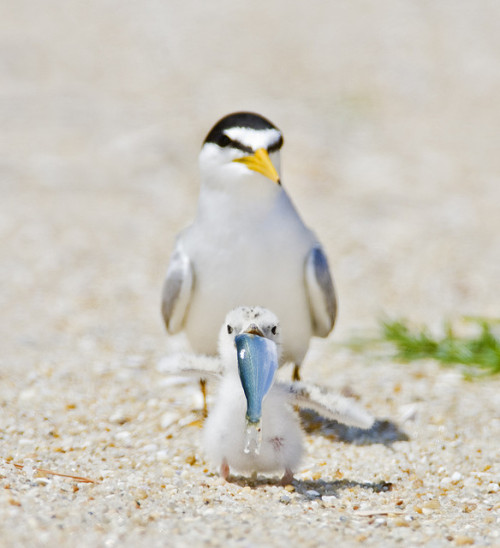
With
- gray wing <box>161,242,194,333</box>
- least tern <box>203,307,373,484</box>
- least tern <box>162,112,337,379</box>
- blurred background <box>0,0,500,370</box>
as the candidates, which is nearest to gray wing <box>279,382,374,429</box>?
least tern <box>203,307,373,484</box>

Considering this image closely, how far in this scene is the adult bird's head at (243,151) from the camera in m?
4.17

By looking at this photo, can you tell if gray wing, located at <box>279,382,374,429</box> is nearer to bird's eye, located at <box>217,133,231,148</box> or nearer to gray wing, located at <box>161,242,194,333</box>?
gray wing, located at <box>161,242,194,333</box>

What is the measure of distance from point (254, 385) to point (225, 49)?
10.5 meters

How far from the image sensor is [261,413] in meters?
3.28

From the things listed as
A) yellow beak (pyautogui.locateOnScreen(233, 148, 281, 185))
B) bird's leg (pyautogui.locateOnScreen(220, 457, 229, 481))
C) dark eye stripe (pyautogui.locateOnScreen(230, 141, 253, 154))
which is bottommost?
bird's leg (pyautogui.locateOnScreen(220, 457, 229, 481))

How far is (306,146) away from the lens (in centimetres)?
955

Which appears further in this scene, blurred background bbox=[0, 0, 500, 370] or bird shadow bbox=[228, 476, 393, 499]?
blurred background bbox=[0, 0, 500, 370]

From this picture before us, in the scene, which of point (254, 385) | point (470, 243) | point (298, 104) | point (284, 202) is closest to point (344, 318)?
point (470, 243)

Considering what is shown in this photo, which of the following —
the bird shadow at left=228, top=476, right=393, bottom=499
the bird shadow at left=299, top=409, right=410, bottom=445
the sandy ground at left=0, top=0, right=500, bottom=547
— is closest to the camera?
the sandy ground at left=0, top=0, right=500, bottom=547

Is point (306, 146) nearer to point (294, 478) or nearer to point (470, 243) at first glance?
point (470, 243)

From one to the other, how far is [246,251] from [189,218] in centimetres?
403

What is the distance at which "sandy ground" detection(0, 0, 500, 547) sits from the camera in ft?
10.3

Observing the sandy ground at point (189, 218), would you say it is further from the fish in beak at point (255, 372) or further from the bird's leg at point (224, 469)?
the fish in beak at point (255, 372)

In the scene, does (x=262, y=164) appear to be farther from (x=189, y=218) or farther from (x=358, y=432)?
(x=189, y=218)
